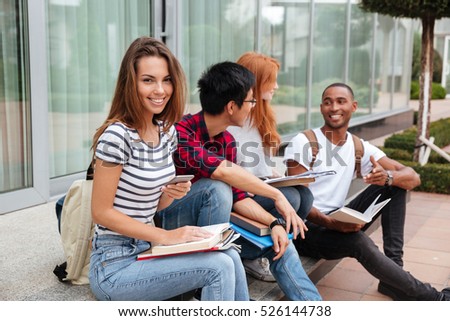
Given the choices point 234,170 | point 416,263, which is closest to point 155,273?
point 234,170

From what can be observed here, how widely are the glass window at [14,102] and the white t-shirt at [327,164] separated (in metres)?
2.36

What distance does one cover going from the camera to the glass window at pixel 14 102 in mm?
4602

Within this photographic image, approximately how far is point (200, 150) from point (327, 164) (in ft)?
3.69

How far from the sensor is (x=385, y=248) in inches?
151

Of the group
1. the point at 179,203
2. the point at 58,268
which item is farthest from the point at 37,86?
the point at 179,203

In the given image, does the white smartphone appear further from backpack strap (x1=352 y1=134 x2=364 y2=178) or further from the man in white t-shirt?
backpack strap (x1=352 y1=134 x2=364 y2=178)

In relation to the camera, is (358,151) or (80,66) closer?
(358,151)

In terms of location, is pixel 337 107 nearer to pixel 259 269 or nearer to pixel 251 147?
pixel 251 147

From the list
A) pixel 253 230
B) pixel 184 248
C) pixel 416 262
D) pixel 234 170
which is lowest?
pixel 416 262

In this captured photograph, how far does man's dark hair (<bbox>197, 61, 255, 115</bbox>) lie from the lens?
3002mm

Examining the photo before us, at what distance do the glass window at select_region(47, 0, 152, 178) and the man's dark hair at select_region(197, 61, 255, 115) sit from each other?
2.59 meters

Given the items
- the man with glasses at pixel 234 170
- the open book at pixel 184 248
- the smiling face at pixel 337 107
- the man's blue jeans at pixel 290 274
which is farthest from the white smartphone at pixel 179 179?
the smiling face at pixel 337 107

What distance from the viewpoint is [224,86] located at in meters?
3.00
